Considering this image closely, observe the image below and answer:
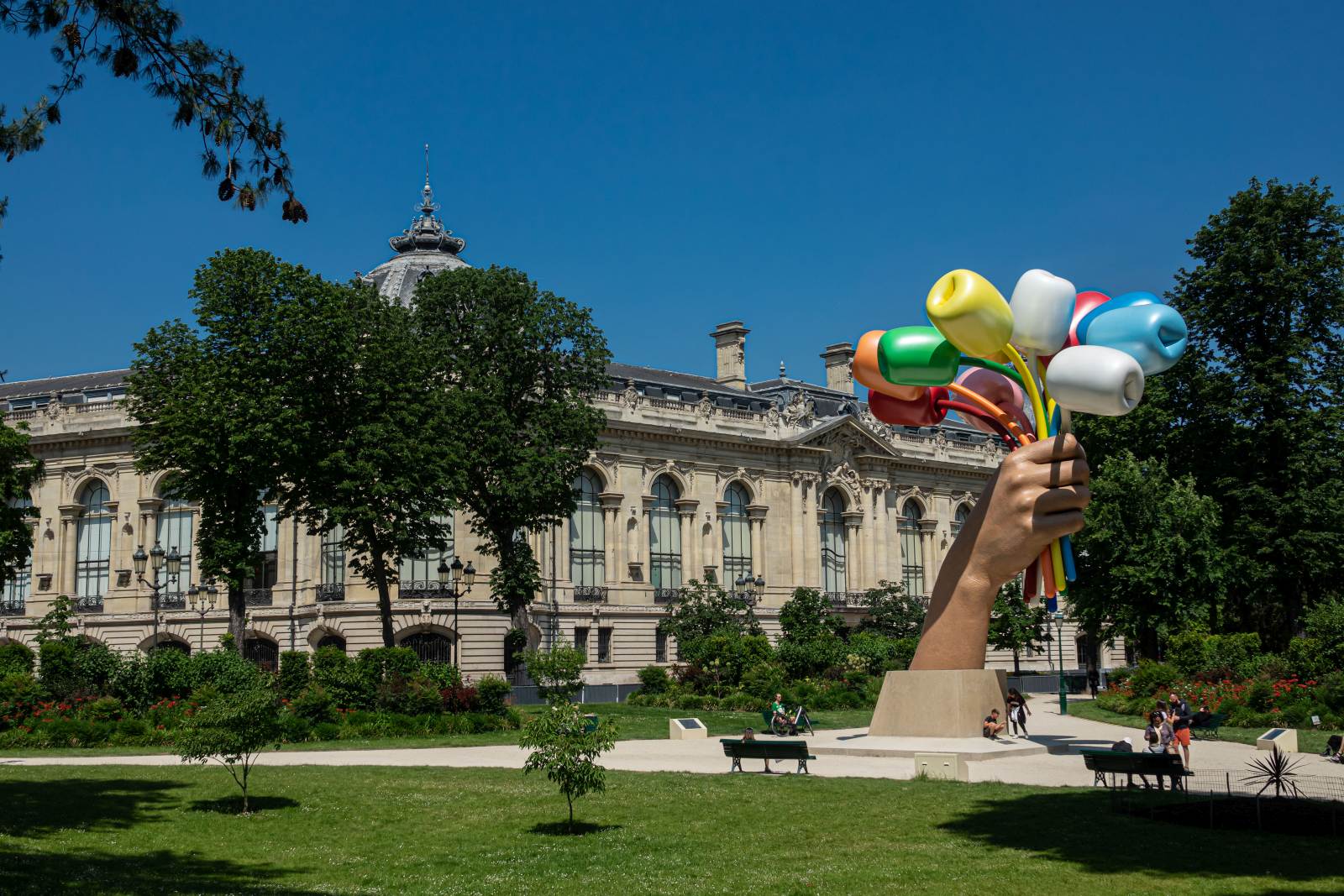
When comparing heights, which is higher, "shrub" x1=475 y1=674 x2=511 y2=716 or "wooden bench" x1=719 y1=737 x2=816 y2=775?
"shrub" x1=475 y1=674 x2=511 y2=716

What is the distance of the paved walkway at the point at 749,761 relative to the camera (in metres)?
24.2

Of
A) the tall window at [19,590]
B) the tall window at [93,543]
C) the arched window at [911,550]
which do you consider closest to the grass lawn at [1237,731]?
the arched window at [911,550]

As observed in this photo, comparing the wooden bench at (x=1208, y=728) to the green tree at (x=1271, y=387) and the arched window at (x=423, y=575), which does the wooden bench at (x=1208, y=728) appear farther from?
the arched window at (x=423, y=575)

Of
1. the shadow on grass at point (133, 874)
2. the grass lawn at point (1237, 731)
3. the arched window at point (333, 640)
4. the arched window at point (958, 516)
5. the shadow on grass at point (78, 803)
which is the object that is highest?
the arched window at point (958, 516)

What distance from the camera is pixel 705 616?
57031mm

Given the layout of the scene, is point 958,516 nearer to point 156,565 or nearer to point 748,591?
point 748,591

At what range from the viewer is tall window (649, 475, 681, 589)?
6359cm

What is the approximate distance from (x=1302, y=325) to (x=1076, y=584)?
11.9 meters

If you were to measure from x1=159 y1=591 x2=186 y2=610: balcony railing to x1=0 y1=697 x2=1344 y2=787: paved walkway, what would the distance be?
30.4 meters

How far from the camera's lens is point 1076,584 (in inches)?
1900

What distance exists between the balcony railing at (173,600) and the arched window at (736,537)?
25583mm

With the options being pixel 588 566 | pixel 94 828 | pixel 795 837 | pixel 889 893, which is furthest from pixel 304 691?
pixel 588 566

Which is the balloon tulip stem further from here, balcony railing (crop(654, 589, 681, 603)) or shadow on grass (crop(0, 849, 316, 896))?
balcony railing (crop(654, 589, 681, 603))

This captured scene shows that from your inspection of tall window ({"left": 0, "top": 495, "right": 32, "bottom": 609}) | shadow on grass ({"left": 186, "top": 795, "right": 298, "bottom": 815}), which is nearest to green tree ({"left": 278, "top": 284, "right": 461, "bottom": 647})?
shadow on grass ({"left": 186, "top": 795, "right": 298, "bottom": 815})
